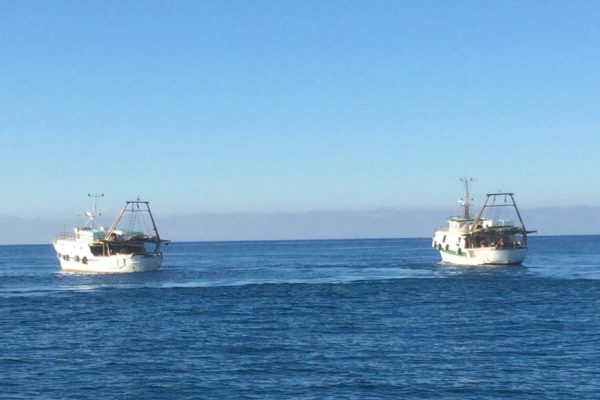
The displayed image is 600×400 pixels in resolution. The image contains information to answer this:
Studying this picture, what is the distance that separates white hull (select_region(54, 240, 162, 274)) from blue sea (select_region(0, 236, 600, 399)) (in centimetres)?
2956

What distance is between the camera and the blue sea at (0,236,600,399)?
39656mm

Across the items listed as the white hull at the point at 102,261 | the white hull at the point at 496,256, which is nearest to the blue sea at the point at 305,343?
the white hull at the point at 102,261

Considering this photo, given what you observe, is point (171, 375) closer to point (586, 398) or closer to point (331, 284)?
point (586, 398)

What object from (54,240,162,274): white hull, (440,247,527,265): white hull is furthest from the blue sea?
(440,247,527,265): white hull

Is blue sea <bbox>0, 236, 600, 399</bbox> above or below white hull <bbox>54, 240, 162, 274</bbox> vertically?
below

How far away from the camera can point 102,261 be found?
5079 inches

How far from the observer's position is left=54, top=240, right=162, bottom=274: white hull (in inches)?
4970

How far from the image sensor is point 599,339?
52469mm

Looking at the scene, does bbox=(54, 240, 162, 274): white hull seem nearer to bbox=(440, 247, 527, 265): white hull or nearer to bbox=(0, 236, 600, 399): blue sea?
bbox=(0, 236, 600, 399): blue sea

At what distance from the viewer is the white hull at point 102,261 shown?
414 ft

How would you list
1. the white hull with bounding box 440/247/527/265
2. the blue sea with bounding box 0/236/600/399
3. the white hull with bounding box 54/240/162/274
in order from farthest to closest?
1. the white hull with bounding box 440/247/527/265
2. the white hull with bounding box 54/240/162/274
3. the blue sea with bounding box 0/236/600/399

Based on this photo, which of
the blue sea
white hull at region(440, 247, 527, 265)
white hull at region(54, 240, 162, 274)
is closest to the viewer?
the blue sea

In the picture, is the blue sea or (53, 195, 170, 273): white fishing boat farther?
(53, 195, 170, 273): white fishing boat

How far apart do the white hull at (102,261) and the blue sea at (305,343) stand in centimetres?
2956
